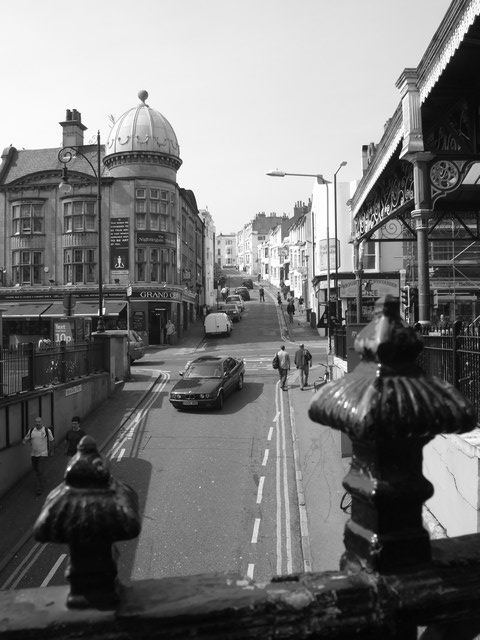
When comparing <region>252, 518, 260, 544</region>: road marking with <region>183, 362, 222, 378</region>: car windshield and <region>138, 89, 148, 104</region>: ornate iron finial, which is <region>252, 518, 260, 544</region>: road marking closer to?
<region>183, 362, 222, 378</region>: car windshield

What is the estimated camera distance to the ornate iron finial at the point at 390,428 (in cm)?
181

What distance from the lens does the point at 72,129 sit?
45.9 meters

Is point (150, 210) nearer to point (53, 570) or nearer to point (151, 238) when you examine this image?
point (151, 238)

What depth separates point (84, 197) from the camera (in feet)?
140

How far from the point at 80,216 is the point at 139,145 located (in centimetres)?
723

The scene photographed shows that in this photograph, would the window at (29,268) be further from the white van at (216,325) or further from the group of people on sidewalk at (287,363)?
the group of people on sidewalk at (287,363)

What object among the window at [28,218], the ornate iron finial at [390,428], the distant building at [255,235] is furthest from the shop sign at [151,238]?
the distant building at [255,235]

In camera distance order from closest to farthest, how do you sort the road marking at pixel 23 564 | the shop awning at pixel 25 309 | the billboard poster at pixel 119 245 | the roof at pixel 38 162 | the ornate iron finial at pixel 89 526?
the ornate iron finial at pixel 89 526
the road marking at pixel 23 564
the billboard poster at pixel 119 245
the shop awning at pixel 25 309
the roof at pixel 38 162

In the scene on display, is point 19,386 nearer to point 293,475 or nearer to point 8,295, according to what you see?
point 293,475

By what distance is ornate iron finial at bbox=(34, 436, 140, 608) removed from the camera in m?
1.68

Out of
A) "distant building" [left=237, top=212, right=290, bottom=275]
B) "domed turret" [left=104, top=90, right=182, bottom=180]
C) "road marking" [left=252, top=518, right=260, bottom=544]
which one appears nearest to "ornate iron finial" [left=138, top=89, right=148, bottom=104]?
"domed turret" [left=104, top=90, right=182, bottom=180]

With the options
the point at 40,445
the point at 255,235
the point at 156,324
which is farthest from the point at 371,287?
the point at 255,235

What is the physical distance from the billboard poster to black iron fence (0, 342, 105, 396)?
15093mm

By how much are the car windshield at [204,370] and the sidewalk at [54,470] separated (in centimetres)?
214
